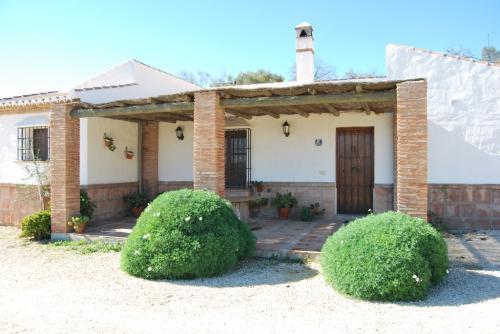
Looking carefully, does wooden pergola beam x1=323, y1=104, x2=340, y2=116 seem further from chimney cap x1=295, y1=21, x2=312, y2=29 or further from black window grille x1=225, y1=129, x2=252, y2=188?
chimney cap x1=295, y1=21, x2=312, y2=29

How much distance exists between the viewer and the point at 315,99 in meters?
7.08

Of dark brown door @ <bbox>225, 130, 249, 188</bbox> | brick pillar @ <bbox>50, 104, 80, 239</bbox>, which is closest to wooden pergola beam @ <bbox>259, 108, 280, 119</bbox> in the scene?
dark brown door @ <bbox>225, 130, 249, 188</bbox>

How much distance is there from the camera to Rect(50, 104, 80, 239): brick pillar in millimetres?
8766

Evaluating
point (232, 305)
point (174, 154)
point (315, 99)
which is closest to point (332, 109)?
point (315, 99)

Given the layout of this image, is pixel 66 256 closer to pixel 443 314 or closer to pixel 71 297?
pixel 71 297

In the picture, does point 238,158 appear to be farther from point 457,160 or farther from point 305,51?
point 457,160

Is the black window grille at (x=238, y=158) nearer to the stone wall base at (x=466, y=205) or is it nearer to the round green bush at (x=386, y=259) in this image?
the stone wall base at (x=466, y=205)

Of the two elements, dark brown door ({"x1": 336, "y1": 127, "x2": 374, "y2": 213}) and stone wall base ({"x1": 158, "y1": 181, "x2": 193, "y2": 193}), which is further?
stone wall base ({"x1": 158, "y1": 181, "x2": 193, "y2": 193})

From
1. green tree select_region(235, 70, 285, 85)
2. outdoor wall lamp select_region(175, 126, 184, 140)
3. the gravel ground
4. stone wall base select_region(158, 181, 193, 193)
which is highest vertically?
green tree select_region(235, 70, 285, 85)

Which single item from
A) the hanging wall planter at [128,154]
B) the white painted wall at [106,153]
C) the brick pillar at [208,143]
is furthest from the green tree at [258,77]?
the brick pillar at [208,143]

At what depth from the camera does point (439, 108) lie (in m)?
9.38

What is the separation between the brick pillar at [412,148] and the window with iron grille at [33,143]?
8845mm

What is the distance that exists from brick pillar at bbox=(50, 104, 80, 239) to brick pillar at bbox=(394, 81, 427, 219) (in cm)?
693

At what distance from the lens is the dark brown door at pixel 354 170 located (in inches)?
414
